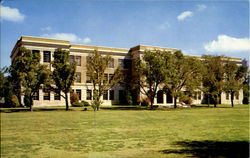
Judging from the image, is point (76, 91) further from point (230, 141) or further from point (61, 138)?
point (230, 141)

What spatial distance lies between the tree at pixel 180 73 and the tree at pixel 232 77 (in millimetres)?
4822

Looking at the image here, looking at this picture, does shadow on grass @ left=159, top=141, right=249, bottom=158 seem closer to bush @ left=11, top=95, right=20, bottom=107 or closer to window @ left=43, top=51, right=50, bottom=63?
bush @ left=11, top=95, right=20, bottom=107

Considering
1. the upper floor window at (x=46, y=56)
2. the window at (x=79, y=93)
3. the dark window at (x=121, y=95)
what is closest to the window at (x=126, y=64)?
the dark window at (x=121, y=95)

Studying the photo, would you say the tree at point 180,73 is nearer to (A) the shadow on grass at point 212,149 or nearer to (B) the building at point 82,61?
(B) the building at point 82,61

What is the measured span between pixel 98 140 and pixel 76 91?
3251cm

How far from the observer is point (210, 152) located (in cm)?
826

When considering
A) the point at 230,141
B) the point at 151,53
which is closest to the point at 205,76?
the point at 151,53

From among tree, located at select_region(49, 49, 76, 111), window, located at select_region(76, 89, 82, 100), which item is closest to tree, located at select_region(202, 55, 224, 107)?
tree, located at select_region(49, 49, 76, 111)

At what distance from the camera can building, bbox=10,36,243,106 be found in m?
38.7

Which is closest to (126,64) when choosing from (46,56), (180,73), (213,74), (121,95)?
(121,95)

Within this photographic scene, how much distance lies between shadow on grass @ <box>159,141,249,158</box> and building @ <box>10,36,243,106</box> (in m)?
26.6

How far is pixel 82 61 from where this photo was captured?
43.7m

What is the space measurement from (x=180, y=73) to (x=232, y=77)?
9.43 m

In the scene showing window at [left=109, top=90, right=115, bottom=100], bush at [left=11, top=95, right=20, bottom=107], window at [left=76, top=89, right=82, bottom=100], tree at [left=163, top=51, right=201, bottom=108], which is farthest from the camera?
window at [left=109, top=90, right=115, bottom=100]
